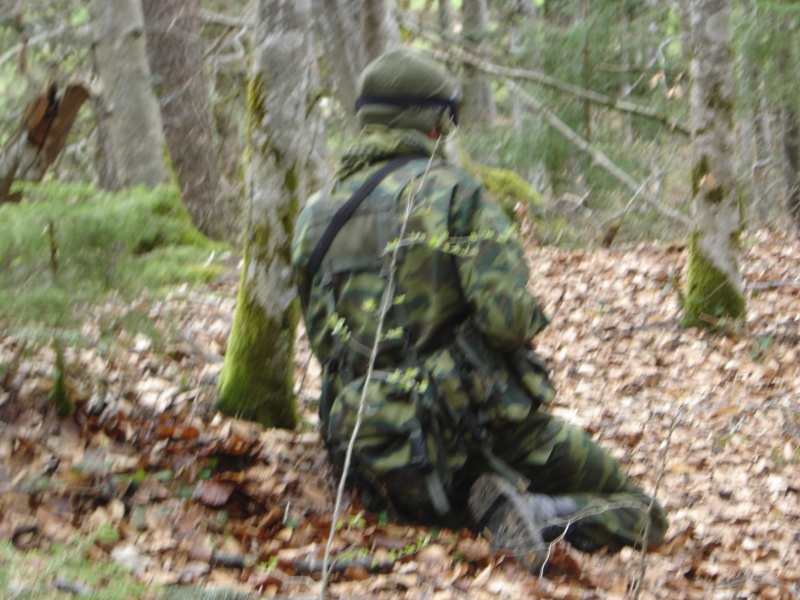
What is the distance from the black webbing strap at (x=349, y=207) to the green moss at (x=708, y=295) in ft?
14.8

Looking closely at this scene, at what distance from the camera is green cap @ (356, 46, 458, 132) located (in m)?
3.91

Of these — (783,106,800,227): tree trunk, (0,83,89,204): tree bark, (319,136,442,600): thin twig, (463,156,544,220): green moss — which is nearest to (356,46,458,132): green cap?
(319,136,442,600): thin twig

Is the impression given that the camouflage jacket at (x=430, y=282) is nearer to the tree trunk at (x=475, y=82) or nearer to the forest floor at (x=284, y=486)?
the forest floor at (x=284, y=486)

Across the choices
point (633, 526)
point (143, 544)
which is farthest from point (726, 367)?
point (143, 544)

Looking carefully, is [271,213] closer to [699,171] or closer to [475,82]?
[699,171]

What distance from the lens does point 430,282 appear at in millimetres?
3846

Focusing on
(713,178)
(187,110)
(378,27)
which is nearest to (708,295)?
(713,178)

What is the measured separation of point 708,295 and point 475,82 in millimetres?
8897

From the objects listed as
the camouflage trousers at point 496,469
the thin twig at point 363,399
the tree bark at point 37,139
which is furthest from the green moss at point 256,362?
the tree bark at point 37,139

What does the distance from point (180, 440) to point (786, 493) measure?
12.4ft

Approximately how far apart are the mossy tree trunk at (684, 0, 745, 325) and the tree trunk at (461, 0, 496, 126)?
7.03 metres

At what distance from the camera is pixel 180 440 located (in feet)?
14.3

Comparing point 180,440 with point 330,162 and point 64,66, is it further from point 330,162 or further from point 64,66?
point 64,66

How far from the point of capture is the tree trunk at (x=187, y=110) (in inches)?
425
